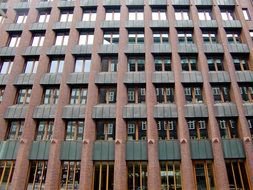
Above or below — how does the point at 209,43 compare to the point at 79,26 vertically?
below

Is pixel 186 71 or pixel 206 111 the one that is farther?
pixel 186 71

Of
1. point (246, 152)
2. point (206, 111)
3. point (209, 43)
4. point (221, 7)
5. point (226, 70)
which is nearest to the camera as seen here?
point (246, 152)

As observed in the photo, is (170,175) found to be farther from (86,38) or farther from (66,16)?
(66,16)

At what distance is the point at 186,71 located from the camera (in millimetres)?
20281

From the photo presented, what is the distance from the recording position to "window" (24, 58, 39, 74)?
70.0ft

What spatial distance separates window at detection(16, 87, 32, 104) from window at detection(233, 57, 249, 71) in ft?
67.2

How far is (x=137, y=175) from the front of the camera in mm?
17047

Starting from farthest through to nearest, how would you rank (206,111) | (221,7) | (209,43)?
(221,7)
(209,43)
(206,111)

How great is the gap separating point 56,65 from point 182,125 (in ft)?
44.7

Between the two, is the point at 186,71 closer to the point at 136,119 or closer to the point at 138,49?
the point at 138,49

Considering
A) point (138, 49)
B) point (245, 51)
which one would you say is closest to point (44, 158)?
point (138, 49)

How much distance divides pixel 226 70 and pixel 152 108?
8315mm

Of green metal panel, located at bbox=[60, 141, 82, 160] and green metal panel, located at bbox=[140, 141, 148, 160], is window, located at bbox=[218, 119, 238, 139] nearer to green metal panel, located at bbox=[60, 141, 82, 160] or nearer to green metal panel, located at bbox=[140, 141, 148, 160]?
green metal panel, located at bbox=[140, 141, 148, 160]

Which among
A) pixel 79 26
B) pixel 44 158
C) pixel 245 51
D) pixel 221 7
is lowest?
pixel 44 158
